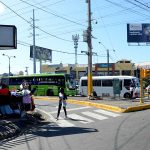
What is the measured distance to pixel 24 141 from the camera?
14500 millimetres

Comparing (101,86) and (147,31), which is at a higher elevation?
(147,31)

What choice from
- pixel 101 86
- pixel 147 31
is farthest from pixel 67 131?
pixel 147 31

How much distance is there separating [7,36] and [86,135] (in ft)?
24.6

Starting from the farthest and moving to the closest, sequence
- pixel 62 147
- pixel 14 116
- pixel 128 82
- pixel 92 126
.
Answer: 1. pixel 128 82
2. pixel 14 116
3. pixel 92 126
4. pixel 62 147

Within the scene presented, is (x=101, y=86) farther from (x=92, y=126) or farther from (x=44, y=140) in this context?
(x=44, y=140)

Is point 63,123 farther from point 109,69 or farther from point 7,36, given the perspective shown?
point 109,69

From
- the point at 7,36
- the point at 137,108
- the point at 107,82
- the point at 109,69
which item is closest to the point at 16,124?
the point at 7,36

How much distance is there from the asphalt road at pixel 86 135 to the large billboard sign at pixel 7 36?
4.13 m

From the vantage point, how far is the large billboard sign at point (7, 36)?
20.4 meters

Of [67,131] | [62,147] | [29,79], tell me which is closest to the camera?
[62,147]

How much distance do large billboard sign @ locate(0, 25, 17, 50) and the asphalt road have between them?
13.6ft

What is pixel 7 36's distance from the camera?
20484mm

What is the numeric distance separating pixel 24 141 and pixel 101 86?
3357 cm

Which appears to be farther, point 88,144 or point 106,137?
point 106,137
